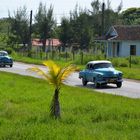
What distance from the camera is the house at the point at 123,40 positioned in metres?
68.8

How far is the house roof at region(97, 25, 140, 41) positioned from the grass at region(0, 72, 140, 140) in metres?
46.8

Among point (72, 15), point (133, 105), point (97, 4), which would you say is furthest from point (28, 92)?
point (97, 4)

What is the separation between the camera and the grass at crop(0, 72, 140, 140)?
41.4 feet

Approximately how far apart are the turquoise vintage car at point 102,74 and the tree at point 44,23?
61.3 metres

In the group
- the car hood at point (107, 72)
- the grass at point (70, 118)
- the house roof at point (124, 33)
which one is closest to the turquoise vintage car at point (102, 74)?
the car hood at point (107, 72)

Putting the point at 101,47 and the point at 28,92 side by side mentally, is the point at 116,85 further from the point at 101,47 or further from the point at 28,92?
the point at 101,47

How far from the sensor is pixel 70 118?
50.6 feet

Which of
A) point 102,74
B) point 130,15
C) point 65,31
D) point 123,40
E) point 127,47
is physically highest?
point 130,15

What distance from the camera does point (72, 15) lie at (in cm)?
9300

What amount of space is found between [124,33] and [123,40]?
65.3 inches

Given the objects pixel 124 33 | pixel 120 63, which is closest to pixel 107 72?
pixel 120 63

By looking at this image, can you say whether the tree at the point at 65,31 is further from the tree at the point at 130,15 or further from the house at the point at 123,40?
the tree at the point at 130,15

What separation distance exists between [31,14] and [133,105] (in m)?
69.2

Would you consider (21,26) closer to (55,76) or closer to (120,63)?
(120,63)
